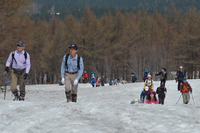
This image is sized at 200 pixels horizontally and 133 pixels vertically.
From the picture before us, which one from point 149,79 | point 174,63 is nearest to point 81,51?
point 174,63

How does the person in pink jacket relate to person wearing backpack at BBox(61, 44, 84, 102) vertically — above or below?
below

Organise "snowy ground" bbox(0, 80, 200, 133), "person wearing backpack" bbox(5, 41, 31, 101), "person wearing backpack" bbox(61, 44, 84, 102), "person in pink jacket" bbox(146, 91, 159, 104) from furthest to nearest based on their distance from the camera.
A: "person in pink jacket" bbox(146, 91, 159, 104) < "person wearing backpack" bbox(5, 41, 31, 101) < "person wearing backpack" bbox(61, 44, 84, 102) < "snowy ground" bbox(0, 80, 200, 133)

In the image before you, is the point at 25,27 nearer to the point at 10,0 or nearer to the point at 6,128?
the point at 10,0

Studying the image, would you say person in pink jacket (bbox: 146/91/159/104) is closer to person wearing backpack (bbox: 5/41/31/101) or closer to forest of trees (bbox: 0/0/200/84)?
person wearing backpack (bbox: 5/41/31/101)

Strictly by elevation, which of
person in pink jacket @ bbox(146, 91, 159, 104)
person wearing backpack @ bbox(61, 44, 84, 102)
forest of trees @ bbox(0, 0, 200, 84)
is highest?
forest of trees @ bbox(0, 0, 200, 84)

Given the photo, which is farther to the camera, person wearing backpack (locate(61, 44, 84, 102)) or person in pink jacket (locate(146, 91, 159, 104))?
person in pink jacket (locate(146, 91, 159, 104))

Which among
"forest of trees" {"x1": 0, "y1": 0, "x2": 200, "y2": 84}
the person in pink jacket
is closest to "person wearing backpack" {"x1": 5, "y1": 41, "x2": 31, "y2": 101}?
the person in pink jacket

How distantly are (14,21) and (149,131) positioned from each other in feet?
57.1

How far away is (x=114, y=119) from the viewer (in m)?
5.21

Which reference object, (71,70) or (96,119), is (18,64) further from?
(96,119)

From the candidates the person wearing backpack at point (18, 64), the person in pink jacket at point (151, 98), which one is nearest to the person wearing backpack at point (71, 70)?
the person wearing backpack at point (18, 64)

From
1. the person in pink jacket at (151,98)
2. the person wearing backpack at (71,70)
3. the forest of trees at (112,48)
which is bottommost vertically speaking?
the person in pink jacket at (151,98)

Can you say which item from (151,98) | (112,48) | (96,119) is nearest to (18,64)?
(96,119)

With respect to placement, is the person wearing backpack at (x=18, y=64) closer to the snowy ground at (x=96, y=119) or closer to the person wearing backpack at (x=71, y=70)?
the person wearing backpack at (x=71, y=70)
